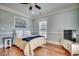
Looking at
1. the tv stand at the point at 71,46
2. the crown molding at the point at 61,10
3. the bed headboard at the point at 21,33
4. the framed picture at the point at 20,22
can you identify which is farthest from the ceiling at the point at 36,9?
the tv stand at the point at 71,46

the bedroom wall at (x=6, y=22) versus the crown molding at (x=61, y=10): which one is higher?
the crown molding at (x=61, y=10)

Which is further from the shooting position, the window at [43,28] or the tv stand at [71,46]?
the window at [43,28]

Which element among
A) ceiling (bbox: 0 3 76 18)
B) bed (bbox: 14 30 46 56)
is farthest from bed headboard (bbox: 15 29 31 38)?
ceiling (bbox: 0 3 76 18)

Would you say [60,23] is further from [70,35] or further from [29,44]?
[29,44]

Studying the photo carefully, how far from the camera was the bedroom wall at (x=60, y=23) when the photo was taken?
1.36 m

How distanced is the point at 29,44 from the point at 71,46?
0.78m

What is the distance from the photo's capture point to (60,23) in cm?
145

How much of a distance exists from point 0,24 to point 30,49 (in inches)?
28.5

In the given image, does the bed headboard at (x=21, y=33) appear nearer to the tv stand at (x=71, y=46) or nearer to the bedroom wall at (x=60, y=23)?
the bedroom wall at (x=60, y=23)

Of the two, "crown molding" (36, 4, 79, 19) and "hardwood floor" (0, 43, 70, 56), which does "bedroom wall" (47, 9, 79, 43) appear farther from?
"hardwood floor" (0, 43, 70, 56)

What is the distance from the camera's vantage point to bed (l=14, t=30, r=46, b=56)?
4.47 feet

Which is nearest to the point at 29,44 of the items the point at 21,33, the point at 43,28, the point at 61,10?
the point at 21,33

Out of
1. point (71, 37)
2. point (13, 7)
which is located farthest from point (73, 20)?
point (13, 7)

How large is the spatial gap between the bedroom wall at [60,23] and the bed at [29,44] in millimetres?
184
